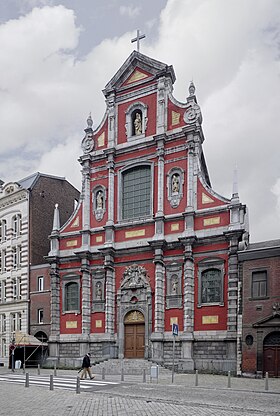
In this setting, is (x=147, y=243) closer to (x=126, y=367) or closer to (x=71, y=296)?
(x=71, y=296)

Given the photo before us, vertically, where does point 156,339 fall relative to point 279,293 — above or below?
below

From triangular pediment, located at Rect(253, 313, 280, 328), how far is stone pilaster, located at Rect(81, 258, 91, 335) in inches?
518

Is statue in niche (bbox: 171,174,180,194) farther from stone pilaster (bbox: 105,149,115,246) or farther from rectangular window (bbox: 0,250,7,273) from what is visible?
rectangular window (bbox: 0,250,7,273)

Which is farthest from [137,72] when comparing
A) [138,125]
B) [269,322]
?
[269,322]

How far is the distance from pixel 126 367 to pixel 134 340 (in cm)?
300

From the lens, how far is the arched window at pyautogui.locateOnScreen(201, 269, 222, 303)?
29.9 m

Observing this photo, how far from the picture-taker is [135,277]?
109 feet

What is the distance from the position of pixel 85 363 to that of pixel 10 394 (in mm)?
6667

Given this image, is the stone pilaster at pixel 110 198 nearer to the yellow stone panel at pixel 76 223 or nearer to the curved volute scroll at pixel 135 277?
the curved volute scroll at pixel 135 277

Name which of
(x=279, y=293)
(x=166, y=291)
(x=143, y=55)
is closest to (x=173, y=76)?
(x=143, y=55)

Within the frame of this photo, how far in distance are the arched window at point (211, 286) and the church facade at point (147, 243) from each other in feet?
0.21

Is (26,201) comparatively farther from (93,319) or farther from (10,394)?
(10,394)

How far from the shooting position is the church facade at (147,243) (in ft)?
98.5

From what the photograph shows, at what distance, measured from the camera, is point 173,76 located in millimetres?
35125
